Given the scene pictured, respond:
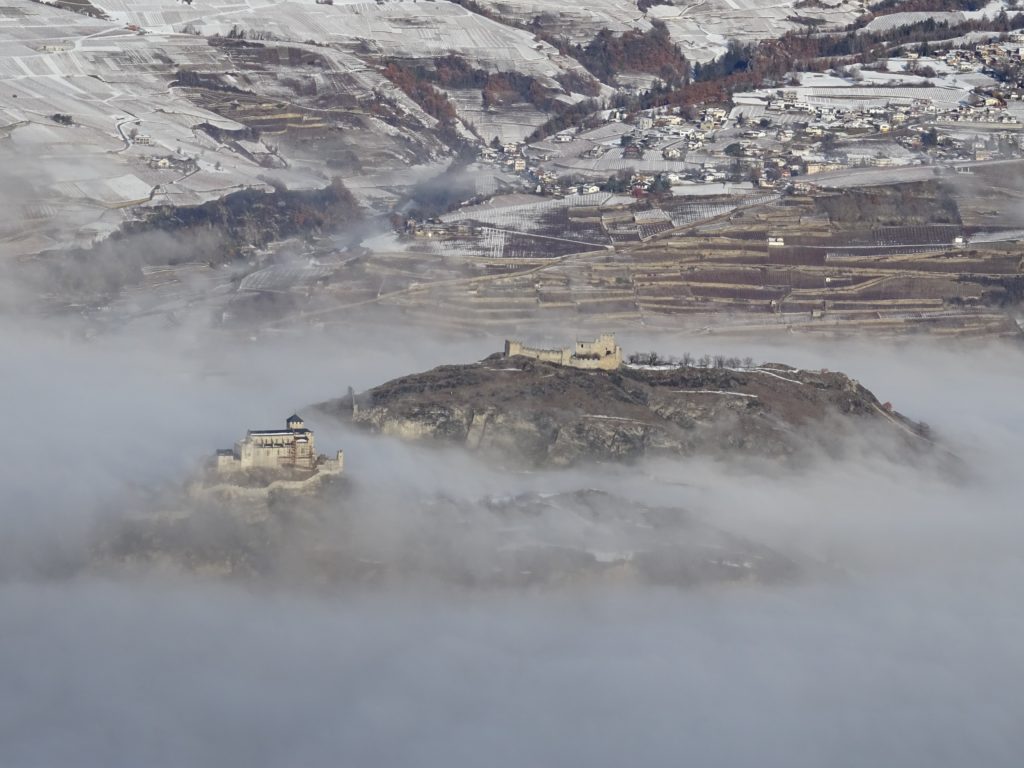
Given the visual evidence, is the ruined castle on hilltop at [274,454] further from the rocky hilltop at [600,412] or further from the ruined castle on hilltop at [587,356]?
the ruined castle on hilltop at [587,356]

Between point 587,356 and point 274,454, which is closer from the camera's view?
point 274,454

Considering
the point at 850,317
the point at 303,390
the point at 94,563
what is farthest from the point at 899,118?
the point at 94,563

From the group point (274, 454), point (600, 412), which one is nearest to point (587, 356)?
point (600, 412)

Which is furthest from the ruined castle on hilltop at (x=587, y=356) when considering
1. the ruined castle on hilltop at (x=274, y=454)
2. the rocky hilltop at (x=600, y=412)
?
the ruined castle on hilltop at (x=274, y=454)

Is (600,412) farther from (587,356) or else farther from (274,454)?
(274,454)

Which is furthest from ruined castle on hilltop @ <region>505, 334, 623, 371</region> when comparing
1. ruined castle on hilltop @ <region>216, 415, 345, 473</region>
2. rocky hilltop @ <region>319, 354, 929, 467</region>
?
ruined castle on hilltop @ <region>216, 415, 345, 473</region>

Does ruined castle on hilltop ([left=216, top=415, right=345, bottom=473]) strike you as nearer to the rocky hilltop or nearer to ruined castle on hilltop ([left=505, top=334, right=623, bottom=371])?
the rocky hilltop
